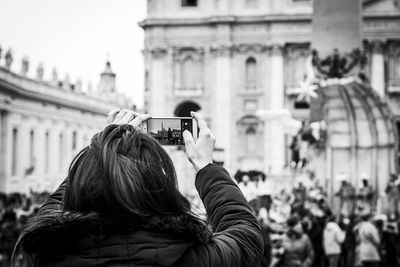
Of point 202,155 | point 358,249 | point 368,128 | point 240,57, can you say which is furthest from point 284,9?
point 202,155

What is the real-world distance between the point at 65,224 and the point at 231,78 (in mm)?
53547

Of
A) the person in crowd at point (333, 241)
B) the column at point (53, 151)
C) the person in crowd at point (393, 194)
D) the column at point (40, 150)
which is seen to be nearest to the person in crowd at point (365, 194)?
the person in crowd at point (393, 194)

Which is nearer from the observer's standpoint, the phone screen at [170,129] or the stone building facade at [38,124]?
the phone screen at [170,129]

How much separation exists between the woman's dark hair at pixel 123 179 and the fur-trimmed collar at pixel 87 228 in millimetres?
27

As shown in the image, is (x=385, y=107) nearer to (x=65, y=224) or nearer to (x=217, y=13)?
(x=65, y=224)

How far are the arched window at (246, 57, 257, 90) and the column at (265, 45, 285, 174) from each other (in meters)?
1.12

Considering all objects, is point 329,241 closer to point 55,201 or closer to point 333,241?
point 333,241

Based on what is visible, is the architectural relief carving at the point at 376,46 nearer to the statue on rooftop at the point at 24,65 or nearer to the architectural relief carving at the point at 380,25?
the architectural relief carving at the point at 380,25

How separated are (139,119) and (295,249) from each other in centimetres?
751

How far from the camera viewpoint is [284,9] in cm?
5544

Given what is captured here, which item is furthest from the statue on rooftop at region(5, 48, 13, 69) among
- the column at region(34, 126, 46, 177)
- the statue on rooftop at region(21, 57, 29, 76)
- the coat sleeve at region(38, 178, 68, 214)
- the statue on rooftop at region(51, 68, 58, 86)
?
the coat sleeve at region(38, 178, 68, 214)

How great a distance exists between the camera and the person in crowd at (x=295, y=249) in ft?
32.1

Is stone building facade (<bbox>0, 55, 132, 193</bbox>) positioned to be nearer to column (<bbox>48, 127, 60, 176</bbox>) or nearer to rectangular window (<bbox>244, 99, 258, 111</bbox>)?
column (<bbox>48, 127, 60, 176</bbox>)

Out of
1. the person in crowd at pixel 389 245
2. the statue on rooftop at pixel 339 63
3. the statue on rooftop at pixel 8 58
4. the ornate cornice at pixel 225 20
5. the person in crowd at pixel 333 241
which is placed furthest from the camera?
the ornate cornice at pixel 225 20
